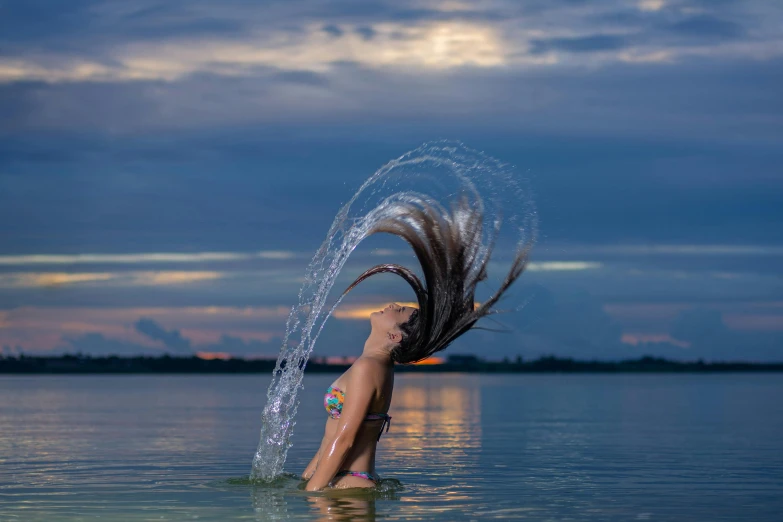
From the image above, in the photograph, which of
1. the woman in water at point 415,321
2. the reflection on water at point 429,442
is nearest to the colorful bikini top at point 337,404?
the woman in water at point 415,321

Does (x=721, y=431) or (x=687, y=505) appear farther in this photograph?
(x=721, y=431)

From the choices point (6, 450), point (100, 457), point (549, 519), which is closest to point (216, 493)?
point (549, 519)

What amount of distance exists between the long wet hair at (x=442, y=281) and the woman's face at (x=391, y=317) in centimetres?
9

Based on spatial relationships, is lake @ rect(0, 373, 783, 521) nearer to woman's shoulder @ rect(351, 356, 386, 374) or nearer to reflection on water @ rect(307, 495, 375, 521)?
reflection on water @ rect(307, 495, 375, 521)

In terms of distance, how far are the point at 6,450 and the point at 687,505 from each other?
1544 centimetres

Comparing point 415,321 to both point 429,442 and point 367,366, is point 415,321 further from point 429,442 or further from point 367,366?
point 429,442

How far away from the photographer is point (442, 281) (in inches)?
519

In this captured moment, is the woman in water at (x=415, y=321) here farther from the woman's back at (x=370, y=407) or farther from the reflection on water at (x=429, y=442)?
the reflection on water at (x=429, y=442)

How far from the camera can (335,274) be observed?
51.2 ft

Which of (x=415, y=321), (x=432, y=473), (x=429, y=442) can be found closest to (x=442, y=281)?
(x=415, y=321)

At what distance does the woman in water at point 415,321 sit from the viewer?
43.2ft

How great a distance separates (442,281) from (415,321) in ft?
1.77

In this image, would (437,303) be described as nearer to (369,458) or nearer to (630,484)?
(369,458)

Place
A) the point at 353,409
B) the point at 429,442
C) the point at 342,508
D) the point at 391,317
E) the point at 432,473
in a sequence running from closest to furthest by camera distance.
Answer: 1. the point at 353,409
2. the point at 391,317
3. the point at 342,508
4. the point at 432,473
5. the point at 429,442
